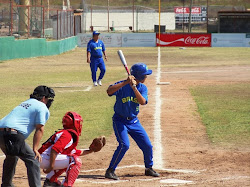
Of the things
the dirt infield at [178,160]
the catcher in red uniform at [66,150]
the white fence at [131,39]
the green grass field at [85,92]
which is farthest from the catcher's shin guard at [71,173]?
the white fence at [131,39]

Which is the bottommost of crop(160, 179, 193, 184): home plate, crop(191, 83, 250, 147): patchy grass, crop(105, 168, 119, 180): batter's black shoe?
crop(160, 179, 193, 184): home plate

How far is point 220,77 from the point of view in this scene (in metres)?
25.3

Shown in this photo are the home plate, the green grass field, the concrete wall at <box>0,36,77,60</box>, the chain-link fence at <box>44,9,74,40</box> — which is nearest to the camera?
the home plate

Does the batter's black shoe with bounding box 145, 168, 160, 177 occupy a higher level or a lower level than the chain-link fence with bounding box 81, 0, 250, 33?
lower

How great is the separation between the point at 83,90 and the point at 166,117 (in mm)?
6428

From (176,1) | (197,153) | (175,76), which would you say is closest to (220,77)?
(175,76)

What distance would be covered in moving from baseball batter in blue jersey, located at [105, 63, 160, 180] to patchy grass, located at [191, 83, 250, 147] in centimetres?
306

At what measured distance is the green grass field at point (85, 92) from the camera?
13617 mm

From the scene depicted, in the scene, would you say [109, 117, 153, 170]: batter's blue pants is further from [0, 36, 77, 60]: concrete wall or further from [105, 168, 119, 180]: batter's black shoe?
[0, 36, 77, 60]: concrete wall

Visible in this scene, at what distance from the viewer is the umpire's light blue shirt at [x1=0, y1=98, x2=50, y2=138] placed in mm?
7012

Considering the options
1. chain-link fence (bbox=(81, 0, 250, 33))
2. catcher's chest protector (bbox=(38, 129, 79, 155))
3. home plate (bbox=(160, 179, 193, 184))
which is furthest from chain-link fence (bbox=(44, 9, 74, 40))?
catcher's chest protector (bbox=(38, 129, 79, 155))

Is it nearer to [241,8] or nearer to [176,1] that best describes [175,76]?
[241,8]

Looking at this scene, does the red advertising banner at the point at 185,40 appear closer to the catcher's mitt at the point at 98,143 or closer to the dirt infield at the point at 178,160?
the dirt infield at the point at 178,160

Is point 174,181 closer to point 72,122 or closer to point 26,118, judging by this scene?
point 72,122
